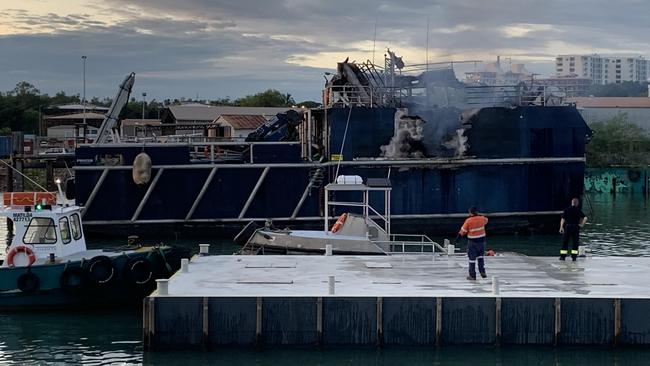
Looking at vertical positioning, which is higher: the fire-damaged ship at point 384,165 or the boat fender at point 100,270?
the fire-damaged ship at point 384,165

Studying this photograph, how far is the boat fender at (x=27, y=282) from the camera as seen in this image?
77.5 feet

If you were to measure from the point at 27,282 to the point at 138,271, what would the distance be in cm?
256

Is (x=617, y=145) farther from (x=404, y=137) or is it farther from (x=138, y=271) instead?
(x=138, y=271)

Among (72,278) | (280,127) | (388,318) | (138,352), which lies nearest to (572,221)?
(388,318)

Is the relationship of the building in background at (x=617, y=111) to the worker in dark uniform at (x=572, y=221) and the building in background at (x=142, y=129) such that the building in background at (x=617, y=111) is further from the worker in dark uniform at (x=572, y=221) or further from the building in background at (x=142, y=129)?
the worker in dark uniform at (x=572, y=221)

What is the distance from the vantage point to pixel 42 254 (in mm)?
24125

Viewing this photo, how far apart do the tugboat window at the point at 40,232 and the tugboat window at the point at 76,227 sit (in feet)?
2.27

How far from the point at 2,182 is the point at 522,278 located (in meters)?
59.7

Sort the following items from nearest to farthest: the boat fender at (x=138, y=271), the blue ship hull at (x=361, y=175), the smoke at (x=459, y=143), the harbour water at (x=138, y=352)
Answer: the harbour water at (x=138, y=352)
the boat fender at (x=138, y=271)
the blue ship hull at (x=361, y=175)
the smoke at (x=459, y=143)

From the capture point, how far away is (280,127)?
44.3 m

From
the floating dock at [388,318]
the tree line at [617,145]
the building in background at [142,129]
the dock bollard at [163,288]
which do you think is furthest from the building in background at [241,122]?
the floating dock at [388,318]

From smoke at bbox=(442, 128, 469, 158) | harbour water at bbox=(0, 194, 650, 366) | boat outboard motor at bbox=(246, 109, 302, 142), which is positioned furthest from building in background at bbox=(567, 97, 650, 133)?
harbour water at bbox=(0, 194, 650, 366)

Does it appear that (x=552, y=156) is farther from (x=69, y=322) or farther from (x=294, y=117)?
(x=69, y=322)

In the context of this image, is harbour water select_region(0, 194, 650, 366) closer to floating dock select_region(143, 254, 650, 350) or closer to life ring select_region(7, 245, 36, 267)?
floating dock select_region(143, 254, 650, 350)
